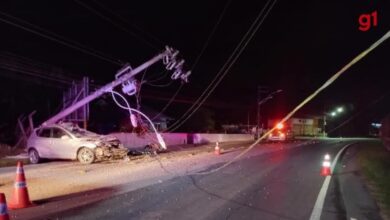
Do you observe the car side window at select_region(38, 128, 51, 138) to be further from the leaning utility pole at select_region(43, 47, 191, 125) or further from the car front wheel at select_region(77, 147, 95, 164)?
the leaning utility pole at select_region(43, 47, 191, 125)

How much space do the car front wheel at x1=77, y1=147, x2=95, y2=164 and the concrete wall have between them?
869 cm

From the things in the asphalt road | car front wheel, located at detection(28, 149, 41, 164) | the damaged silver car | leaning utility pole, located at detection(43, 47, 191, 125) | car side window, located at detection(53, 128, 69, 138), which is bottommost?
the asphalt road

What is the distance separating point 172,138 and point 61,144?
1067 inches

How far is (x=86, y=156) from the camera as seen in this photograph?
22188mm

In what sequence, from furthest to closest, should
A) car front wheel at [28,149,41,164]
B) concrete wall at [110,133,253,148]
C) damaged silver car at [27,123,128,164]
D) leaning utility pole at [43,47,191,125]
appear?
1. concrete wall at [110,133,253,148]
2. leaning utility pole at [43,47,191,125]
3. car front wheel at [28,149,41,164]
4. damaged silver car at [27,123,128,164]

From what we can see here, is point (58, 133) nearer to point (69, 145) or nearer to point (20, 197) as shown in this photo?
point (69, 145)

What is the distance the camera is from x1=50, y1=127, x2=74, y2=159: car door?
2252 cm

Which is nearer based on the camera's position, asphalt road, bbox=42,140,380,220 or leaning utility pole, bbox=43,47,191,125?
asphalt road, bbox=42,140,380,220

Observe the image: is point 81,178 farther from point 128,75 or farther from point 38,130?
point 128,75

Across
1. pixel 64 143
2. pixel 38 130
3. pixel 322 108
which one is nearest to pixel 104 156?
pixel 64 143

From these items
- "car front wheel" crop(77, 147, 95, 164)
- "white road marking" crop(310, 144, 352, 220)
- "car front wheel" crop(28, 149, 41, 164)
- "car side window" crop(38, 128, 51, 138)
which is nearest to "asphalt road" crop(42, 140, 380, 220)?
"white road marking" crop(310, 144, 352, 220)

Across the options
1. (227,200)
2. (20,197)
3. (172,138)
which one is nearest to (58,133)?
(20,197)

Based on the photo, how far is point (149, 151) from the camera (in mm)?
30047

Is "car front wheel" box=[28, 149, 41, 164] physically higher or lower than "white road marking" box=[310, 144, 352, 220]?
higher
